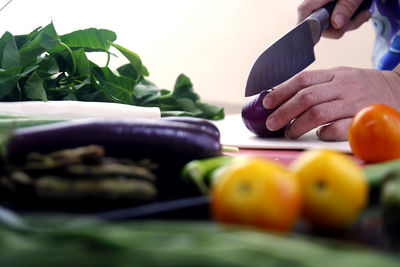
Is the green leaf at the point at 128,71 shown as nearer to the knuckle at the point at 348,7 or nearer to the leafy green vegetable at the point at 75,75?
the leafy green vegetable at the point at 75,75

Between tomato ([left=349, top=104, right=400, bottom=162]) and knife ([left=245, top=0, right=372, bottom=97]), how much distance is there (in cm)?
48

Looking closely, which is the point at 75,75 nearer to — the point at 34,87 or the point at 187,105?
the point at 34,87

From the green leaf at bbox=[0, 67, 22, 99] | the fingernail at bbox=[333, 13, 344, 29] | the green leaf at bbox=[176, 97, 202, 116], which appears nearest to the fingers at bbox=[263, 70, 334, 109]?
the fingernail at bbox=[333, 13, 344, 29]

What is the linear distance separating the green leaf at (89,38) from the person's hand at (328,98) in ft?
1.56

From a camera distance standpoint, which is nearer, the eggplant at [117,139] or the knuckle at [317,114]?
the eggplant at [117,139]

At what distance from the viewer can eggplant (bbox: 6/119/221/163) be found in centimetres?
56

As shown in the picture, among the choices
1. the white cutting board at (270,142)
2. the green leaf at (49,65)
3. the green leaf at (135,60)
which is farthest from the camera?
the green leaf at (135,60)

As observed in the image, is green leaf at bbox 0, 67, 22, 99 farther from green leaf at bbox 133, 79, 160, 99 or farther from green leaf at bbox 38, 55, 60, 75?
green leaf at bbox 133, 79, 160, 99

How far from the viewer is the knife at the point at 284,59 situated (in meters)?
1.31

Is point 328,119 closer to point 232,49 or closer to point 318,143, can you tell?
point 318,143

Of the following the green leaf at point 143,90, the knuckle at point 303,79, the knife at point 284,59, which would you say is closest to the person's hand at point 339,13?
the knife at point 284,59

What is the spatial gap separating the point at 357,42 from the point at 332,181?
3807 mm

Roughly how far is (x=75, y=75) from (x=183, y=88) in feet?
1.25

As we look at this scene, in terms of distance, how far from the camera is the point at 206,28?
4.06m
